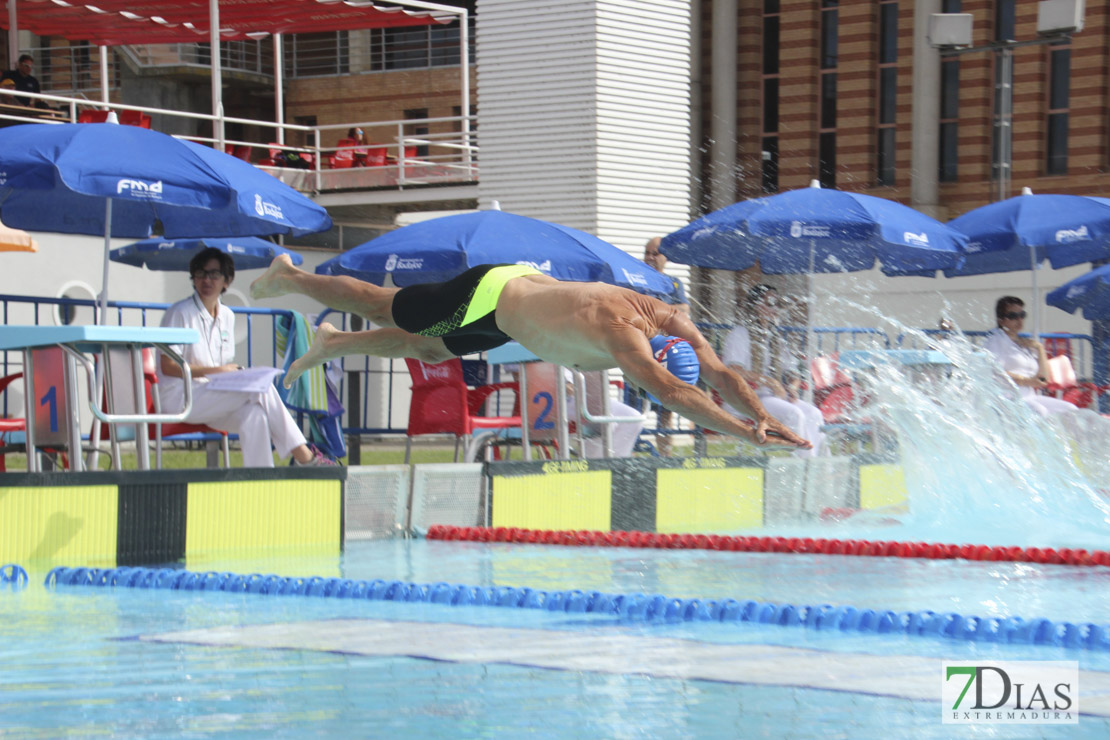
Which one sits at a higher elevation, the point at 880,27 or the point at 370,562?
the point at 880,27

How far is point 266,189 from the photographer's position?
860cm

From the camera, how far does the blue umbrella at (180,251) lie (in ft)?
43.2

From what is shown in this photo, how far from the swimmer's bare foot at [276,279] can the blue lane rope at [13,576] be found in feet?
6.67

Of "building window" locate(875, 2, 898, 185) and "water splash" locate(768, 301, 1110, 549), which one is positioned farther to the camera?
"building window" locate(875, 2, 898, 185)

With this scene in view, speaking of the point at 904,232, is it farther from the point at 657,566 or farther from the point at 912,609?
the point at 912,609

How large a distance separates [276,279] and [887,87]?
21.3m

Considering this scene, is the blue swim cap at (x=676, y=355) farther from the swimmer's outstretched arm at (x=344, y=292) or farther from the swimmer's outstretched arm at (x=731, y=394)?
the swimmer's outstretched arm at (x=344, y=292)

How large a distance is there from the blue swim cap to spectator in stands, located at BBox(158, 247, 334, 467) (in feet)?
8.91

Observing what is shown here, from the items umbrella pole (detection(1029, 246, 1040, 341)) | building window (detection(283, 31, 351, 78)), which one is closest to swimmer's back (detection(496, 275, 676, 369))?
umbrella pole (detection(1029, 246, 1040, 341))

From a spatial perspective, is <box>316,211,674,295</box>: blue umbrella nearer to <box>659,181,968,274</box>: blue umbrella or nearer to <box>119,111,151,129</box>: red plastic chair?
<box>659,181,968,274</box>: blue umbrella

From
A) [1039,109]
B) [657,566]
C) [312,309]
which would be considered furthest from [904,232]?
[1039,109]

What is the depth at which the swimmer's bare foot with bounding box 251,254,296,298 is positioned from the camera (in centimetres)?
767

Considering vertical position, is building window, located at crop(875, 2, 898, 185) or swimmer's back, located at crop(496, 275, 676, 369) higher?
building window, located at crop(875, 2, 898, 185)

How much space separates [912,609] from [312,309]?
53.1 feet
